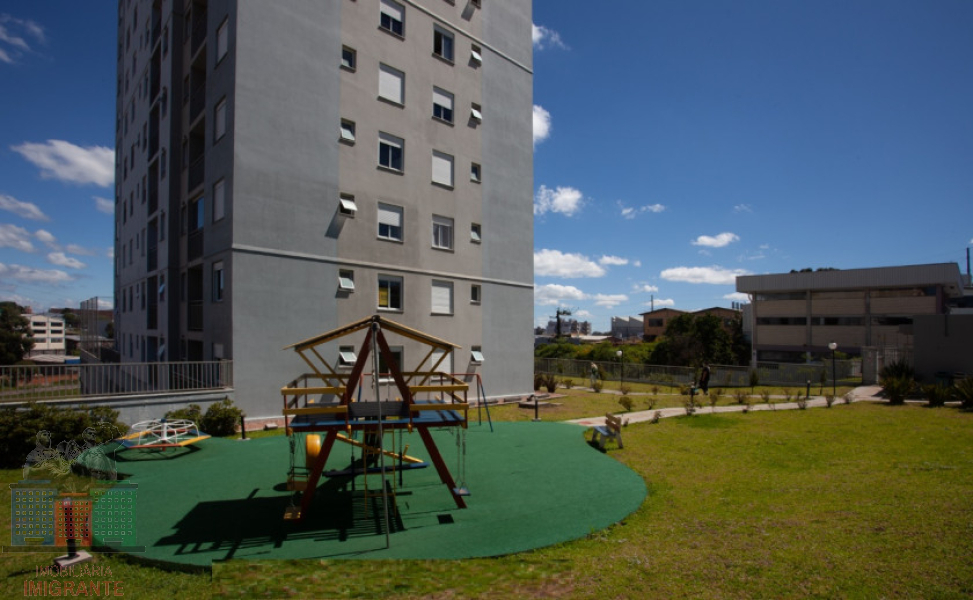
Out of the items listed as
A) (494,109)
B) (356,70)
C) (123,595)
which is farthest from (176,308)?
(123,595)

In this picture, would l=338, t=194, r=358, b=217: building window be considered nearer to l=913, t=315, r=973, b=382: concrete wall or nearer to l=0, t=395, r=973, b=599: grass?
l=0, t=395, r=973, b=599: grass

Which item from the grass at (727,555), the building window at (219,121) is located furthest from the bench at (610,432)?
the building window at (219,121)

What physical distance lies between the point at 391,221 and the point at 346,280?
3422mm

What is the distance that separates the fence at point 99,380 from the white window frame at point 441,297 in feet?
29.1

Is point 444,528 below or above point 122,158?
below

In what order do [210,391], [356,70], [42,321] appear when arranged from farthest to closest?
[42,321] < [356,70] < [210,391]

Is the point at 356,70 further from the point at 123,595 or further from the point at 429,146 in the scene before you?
the point at 123,595

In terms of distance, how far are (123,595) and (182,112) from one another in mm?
24547

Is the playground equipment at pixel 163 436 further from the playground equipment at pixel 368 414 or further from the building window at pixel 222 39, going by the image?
the building window at pixel 222 39

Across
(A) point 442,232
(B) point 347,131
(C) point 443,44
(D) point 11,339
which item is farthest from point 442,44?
(D) point 11,339

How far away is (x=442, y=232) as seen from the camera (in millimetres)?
23422

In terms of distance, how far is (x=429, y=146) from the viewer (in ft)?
75.1

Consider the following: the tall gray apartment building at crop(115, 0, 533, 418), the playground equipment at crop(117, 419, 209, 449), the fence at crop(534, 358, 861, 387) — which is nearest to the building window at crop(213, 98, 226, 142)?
the tall gray apartment building at crop(115, 0, 533, 418)

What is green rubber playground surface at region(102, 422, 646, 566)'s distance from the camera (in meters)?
7.22
